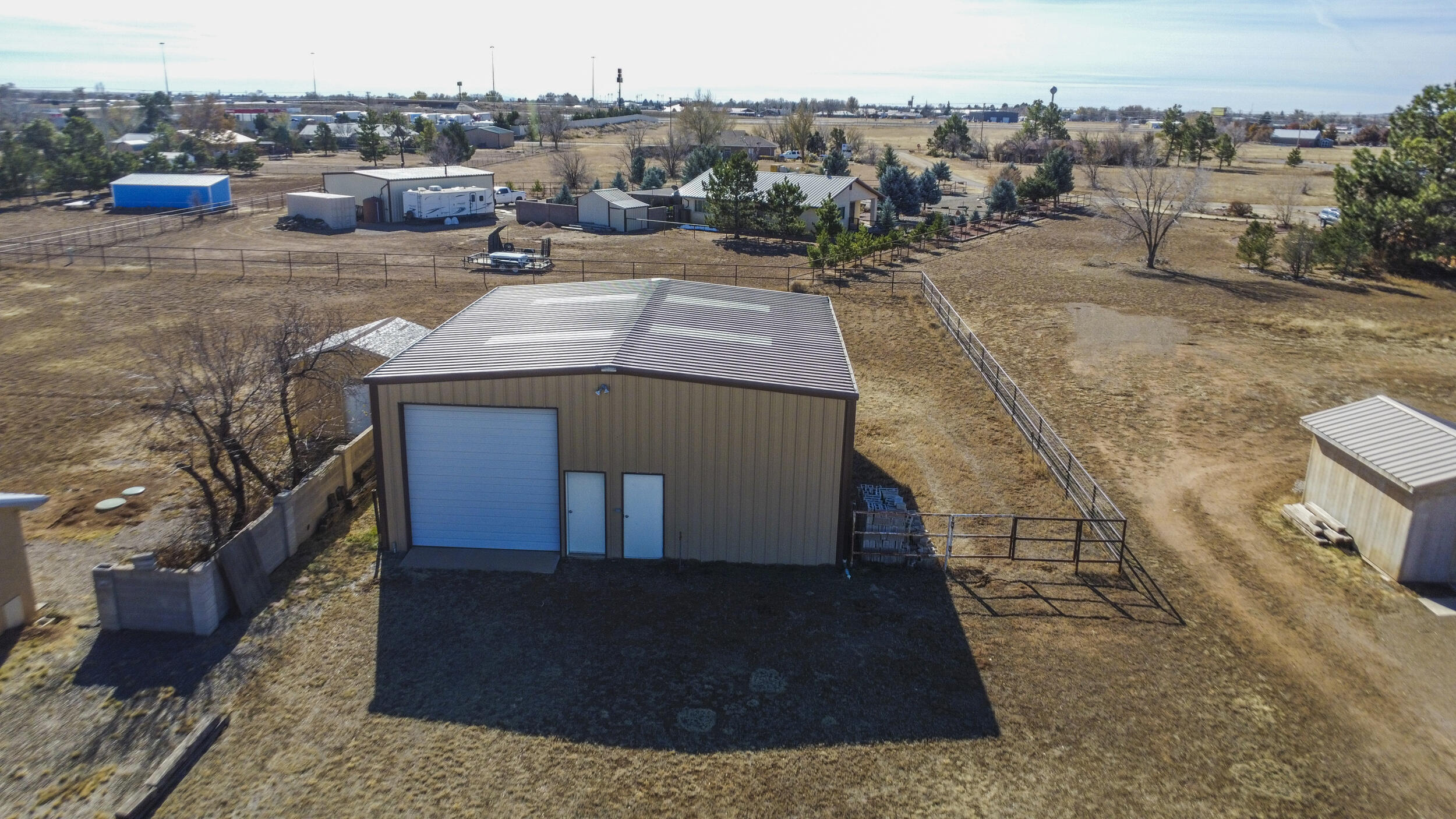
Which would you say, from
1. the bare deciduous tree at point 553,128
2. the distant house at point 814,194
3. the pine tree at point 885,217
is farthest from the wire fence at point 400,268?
the bare deciduous tree at point 553,128

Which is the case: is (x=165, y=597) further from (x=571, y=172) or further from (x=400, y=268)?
(x=571, y=172)

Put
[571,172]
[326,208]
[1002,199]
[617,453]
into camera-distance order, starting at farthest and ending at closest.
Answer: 1. [571,172]
2. [1002,199]
3. [326,208]
4. [617,453]

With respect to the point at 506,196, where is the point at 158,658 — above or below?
below

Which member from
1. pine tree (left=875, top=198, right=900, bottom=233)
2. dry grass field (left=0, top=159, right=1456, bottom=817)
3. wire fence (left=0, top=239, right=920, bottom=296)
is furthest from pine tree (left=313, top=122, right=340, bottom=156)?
dry grass field (left=0, top=159, right=1456, bottom=817)

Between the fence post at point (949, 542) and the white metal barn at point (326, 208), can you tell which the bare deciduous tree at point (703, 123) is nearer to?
the white metal barn at point (326, 208)

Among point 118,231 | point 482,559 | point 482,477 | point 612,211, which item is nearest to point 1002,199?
point 612,211
